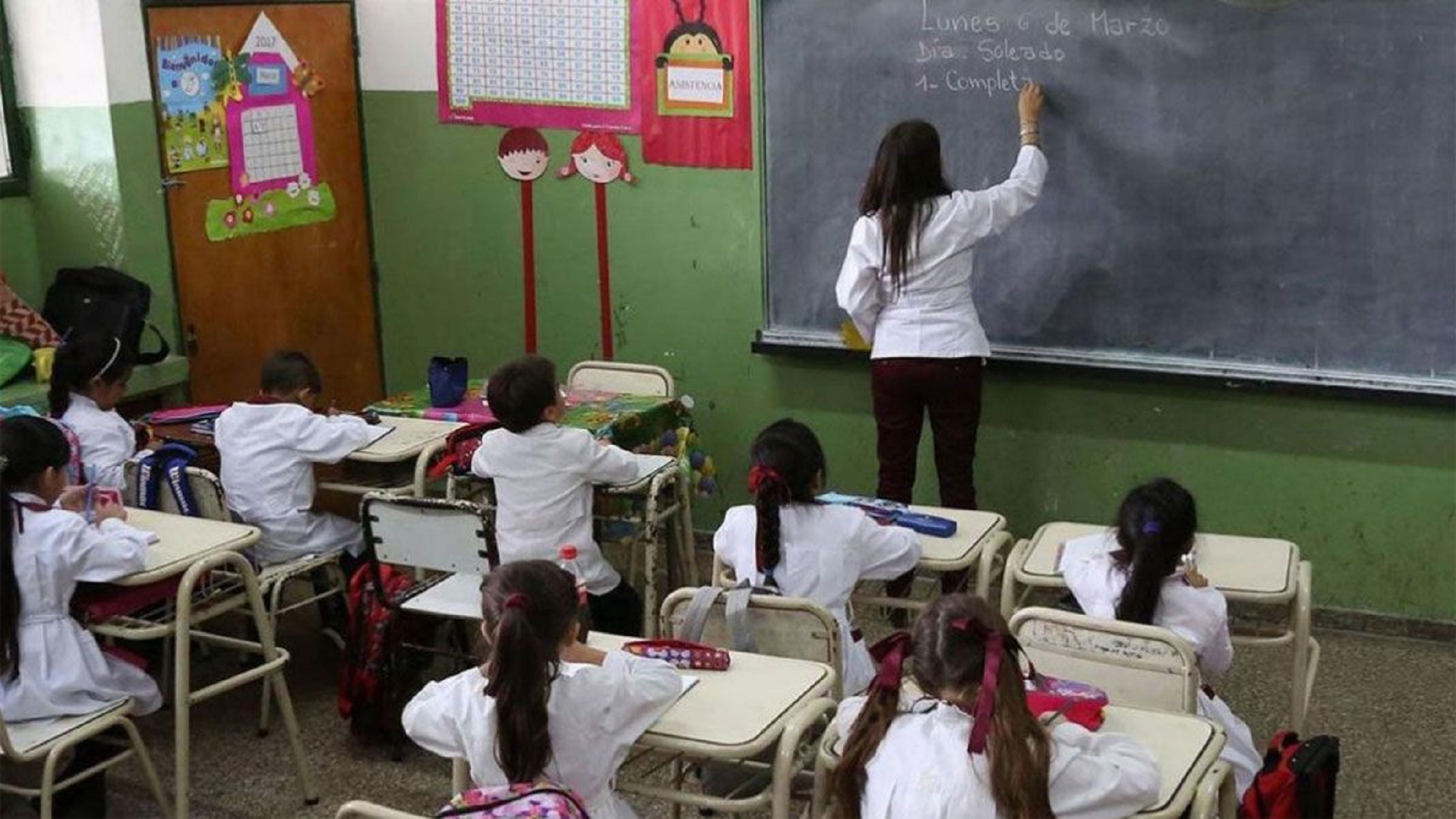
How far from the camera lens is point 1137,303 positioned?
15.5 feet

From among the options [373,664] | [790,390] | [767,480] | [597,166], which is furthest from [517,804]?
[597,166]

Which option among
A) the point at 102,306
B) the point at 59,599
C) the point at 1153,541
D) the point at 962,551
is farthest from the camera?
the point at 102,306

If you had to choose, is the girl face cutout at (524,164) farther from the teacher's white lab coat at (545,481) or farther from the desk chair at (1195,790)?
the desk chair at (1195,790)

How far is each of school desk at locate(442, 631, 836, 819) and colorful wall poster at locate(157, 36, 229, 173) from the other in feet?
9.93

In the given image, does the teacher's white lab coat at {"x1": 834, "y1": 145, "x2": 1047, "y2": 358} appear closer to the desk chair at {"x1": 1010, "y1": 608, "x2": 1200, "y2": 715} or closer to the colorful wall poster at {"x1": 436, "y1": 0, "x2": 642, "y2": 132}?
the colorful wall poster at {"x1": 436, "y1": 0, "x2": 642, "y2": 132}

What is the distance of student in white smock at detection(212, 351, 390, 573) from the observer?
4285 mm

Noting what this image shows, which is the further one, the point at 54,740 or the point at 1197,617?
the point at 54,740

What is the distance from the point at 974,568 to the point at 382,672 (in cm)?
144

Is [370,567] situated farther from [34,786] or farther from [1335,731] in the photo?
[1335,731]

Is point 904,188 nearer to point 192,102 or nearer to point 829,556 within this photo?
point 829,556

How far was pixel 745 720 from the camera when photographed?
2.69 meters

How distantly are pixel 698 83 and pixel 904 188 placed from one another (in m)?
1.02

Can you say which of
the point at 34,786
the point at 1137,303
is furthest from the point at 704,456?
the point at 34,786

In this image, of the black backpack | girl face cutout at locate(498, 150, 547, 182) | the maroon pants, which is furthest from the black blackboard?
→ the black backpack
